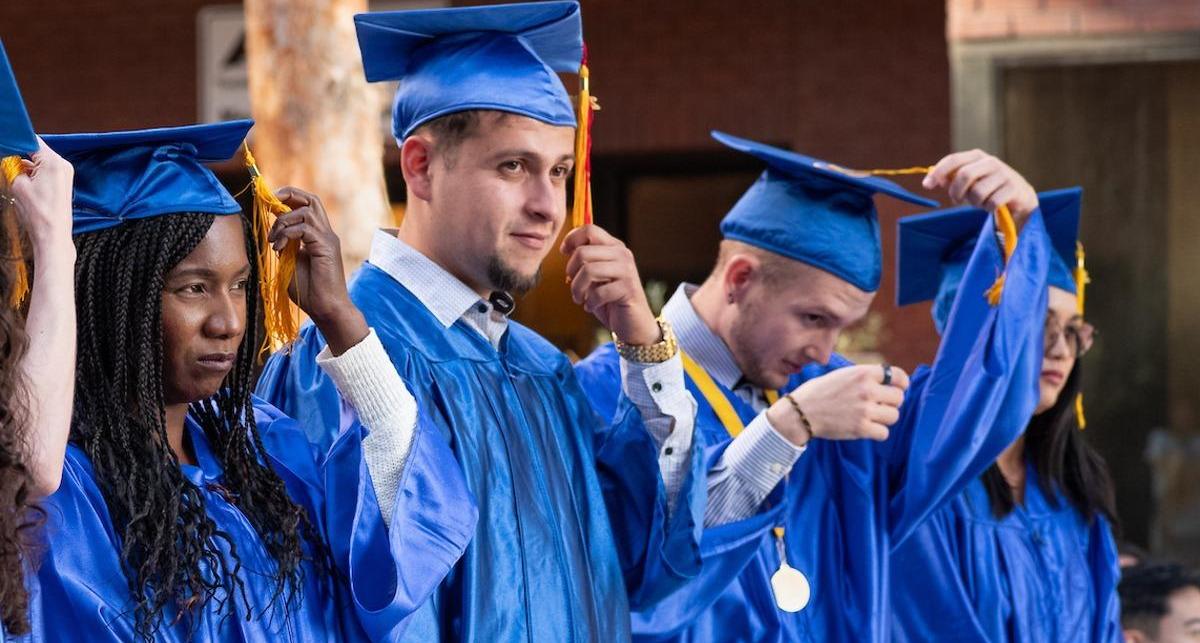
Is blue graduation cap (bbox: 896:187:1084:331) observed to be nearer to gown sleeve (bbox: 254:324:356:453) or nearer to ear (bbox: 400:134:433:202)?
ear (bbox: 400:134:433:202)

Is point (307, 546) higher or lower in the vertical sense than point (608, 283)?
lower

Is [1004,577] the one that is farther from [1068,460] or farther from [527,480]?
[527,480]

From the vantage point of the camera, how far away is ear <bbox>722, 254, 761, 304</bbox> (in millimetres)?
3529

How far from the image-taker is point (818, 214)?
3.51 m

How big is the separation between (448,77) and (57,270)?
101cm

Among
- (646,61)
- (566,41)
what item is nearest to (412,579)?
(566,41)

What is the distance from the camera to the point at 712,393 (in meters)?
3.39

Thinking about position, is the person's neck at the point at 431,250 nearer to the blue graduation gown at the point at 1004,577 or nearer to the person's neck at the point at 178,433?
the person's neck at the point at 178,433

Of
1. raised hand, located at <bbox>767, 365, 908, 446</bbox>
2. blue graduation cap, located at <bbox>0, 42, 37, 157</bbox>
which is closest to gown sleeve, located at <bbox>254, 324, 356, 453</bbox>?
blue graduation cap, located at <bbox>0, 42, 37, 157</bbox>

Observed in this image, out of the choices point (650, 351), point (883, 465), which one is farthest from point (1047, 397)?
point (650, 351)

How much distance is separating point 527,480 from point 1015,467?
1.70 metres

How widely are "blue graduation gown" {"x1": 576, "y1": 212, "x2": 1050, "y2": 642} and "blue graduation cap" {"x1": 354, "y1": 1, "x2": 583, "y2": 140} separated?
0.73m

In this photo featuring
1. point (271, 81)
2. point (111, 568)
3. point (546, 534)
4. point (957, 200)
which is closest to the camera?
point (111, 568)

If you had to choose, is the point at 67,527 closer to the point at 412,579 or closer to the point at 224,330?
the point at 224,330
